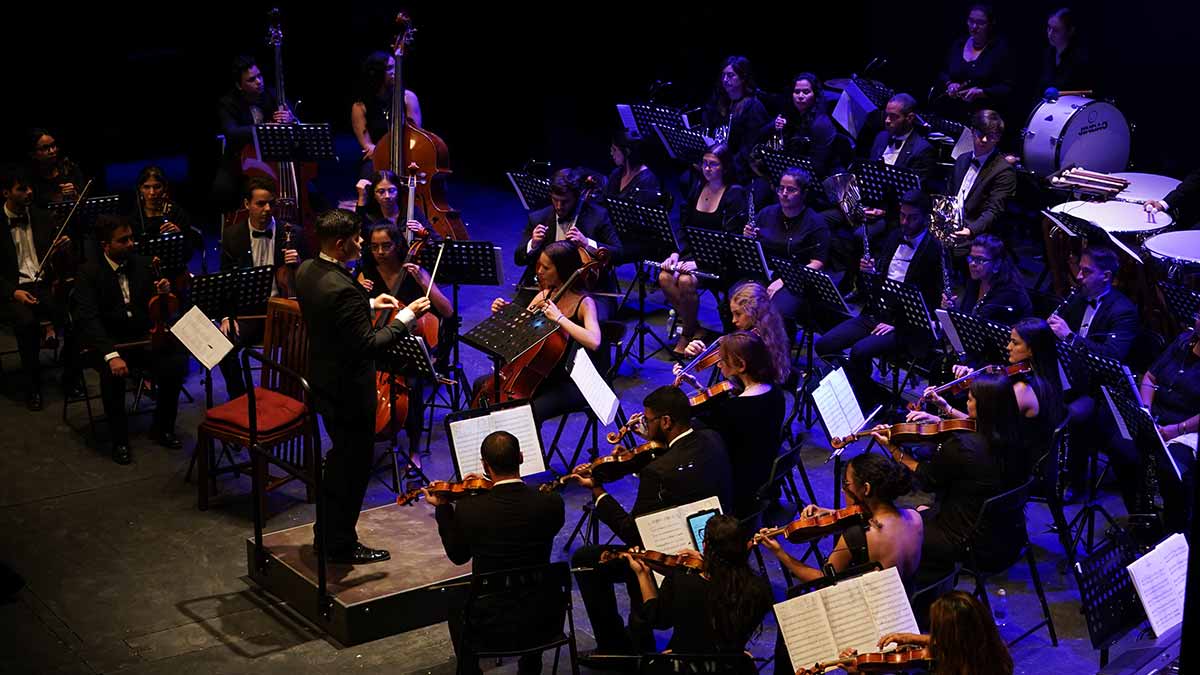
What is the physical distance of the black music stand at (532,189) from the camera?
31.3ft

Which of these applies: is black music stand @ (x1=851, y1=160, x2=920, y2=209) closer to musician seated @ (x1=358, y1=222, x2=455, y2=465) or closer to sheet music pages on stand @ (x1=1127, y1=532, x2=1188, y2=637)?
musician seated @ (x1=358, y1=222, x2=455, y2=465)

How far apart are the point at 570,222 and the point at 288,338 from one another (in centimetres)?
241

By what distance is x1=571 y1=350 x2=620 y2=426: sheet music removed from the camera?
6539mm

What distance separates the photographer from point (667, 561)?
5.06 m

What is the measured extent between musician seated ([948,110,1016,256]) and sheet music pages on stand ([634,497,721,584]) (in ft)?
15.3

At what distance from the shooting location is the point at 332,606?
6.07 meters

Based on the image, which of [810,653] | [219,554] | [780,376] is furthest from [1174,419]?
[219,554]

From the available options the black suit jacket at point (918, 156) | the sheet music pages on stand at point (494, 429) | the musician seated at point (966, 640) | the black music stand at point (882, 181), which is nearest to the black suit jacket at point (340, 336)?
the sheet music pages on stand at point (494, 429)

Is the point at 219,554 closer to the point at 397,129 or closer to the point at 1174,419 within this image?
the point at 397,129

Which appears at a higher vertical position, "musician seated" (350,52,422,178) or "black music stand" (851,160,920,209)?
"musician seated" (350,52,422,178)

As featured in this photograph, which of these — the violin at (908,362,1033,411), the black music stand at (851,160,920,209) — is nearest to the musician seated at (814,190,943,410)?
the black music stand at (851,160,920,209)

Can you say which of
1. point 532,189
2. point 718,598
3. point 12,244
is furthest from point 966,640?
point 12,244

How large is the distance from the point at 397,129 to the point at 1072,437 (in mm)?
4910

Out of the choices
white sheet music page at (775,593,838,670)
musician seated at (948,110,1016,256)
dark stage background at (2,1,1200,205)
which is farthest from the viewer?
dark stage background at (2,1,1200,205)
